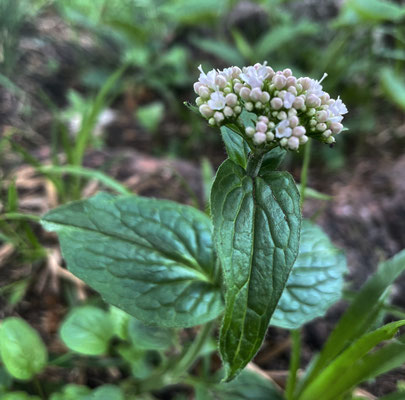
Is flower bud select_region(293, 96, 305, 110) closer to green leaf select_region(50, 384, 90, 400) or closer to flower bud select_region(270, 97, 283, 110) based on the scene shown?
flower bud select_region(270, 97, 283, 110)

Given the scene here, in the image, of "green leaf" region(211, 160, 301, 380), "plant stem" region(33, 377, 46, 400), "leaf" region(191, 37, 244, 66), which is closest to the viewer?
"green leaf" region(211, 160, 301, 380)

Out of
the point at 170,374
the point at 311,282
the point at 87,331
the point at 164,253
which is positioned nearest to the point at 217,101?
the point at 164,253

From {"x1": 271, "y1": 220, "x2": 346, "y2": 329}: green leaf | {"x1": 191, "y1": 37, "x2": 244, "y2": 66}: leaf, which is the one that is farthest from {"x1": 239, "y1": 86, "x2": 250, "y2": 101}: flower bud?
{"x1": 191, "y1": 37, "x2": 244, "y2": 66}: leaf

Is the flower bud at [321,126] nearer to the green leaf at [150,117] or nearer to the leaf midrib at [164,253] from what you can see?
the leaf midrib at [164,253]

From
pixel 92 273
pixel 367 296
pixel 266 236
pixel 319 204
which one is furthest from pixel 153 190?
pixel 266 236

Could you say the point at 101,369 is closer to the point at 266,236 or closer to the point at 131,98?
the point at 266,236

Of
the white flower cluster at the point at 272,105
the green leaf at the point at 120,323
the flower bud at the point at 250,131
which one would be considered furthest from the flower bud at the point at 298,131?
the green leaf at the point at 120,323
